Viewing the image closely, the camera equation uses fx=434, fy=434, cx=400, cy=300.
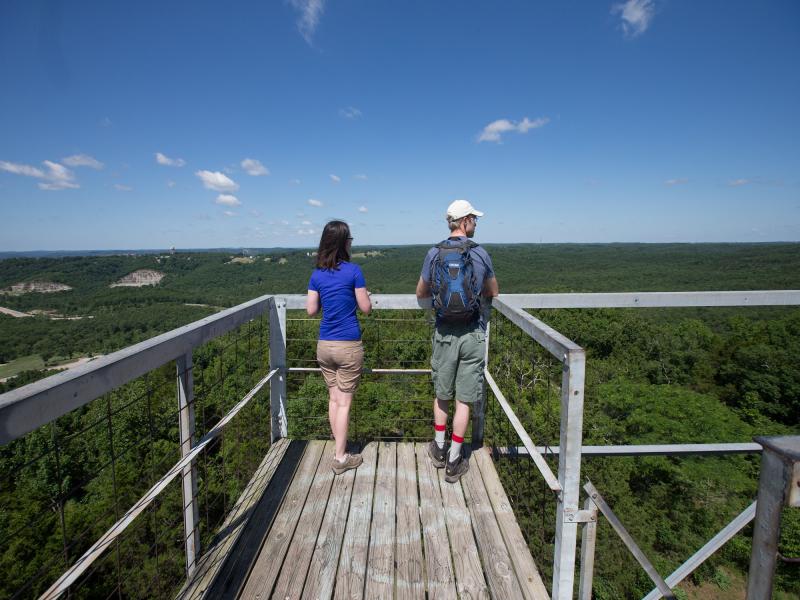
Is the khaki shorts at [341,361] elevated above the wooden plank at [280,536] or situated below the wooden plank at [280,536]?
above

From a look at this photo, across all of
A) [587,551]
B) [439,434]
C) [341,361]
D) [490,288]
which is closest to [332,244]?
[341,361]

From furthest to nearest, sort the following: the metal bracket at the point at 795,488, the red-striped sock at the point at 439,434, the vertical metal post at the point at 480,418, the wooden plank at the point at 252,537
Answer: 1. the vertical metal post at the point at 480,418
2. the red-striped sock at the point at 439,434
3. the wooden plank at the point at 252,537
4. the metal bracket at the point at 795,488

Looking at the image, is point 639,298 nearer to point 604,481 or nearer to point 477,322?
point 477,322

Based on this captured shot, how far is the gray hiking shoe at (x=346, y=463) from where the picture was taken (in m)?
2.89

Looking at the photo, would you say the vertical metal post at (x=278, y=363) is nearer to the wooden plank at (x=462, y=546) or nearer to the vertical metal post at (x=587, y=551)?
the wooden plank at (x=462, y=546)

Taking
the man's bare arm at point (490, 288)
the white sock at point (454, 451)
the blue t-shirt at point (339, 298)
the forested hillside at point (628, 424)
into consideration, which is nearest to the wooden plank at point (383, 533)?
the white sock at point (454, 451)

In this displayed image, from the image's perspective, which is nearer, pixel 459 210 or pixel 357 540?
pixel 357 540

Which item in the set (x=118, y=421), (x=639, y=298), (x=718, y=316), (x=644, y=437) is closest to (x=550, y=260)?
(x=718, y=316)

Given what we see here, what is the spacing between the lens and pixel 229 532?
2320 millimetres

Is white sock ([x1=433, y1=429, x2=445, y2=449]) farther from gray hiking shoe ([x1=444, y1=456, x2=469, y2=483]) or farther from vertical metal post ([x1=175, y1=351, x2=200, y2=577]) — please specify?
vertical metal post ([x1=175, y1=351, x2=200, y2=577])

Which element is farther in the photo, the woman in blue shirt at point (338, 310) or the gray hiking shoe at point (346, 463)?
the gray hiking shoe at point (346, 463)

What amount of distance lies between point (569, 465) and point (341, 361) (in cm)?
151

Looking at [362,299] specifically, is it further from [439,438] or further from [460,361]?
[439,438]

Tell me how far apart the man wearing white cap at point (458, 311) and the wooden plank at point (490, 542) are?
142 millimetres
